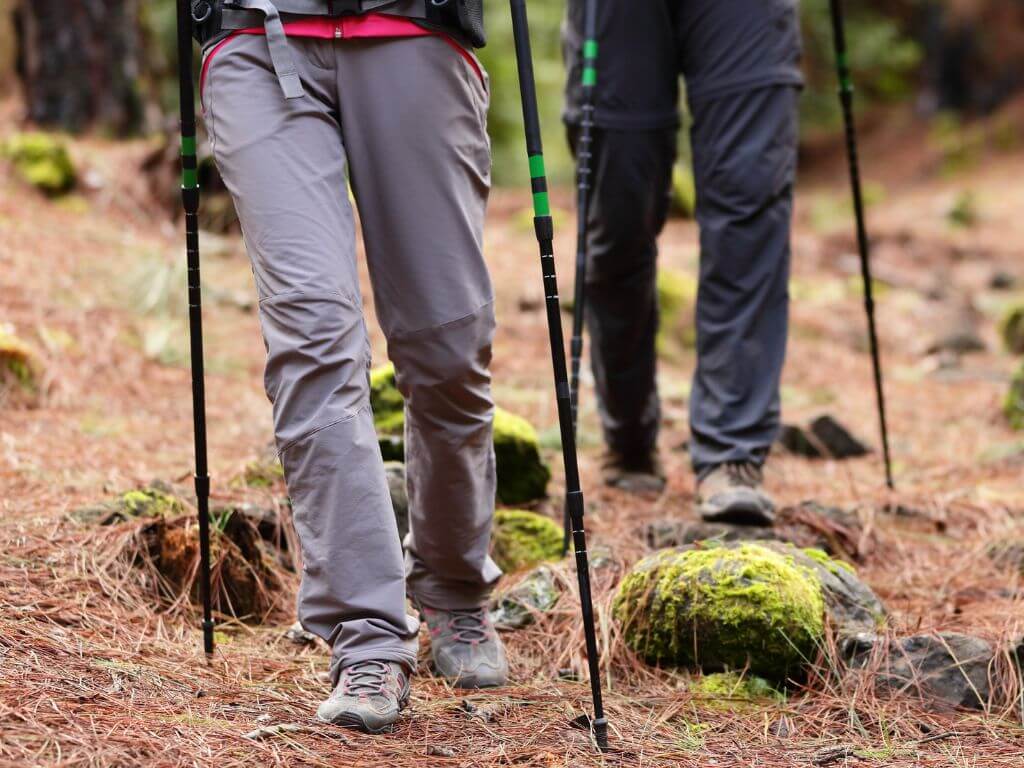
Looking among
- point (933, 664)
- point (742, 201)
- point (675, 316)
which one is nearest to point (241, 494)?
point (742, 201)

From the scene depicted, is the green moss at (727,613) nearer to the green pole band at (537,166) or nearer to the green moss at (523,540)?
the green moss at (523,540)

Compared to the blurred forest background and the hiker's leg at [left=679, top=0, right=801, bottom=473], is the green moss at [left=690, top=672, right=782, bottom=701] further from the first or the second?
the blurred forest background

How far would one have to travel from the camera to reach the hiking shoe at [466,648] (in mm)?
2900

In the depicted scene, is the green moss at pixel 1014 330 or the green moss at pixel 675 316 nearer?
the green moss at pixel 675 316

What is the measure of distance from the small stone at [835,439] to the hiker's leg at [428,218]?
3144 mm

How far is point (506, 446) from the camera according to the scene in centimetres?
411

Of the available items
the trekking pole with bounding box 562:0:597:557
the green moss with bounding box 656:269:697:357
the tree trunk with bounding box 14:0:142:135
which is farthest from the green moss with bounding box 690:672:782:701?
the tree trunk with bounding box 14:0:142:135

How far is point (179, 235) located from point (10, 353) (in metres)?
2.80

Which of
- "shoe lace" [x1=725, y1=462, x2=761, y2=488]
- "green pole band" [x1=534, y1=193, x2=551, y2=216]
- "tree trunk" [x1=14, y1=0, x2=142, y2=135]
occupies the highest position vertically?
"tree trunk" [x1=14, y1=0, x2=142, y2=135]

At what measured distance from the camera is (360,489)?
8.05 ft

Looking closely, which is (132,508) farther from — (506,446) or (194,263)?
(506,446)

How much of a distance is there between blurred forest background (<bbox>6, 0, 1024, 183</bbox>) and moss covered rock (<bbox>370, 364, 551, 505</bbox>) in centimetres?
518

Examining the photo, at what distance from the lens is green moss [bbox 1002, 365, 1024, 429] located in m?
5.83

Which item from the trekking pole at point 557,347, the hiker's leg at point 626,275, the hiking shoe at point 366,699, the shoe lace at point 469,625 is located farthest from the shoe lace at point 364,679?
the hiker's leg at point 626,275
